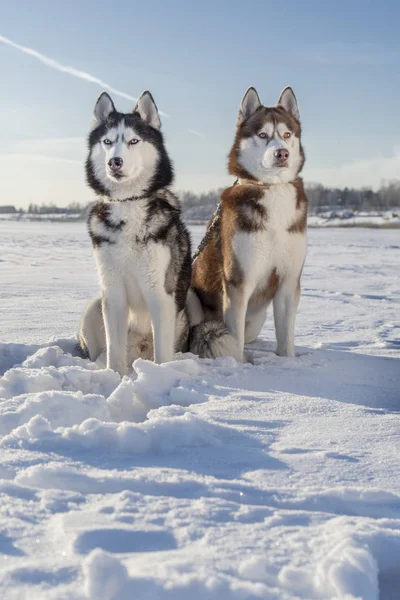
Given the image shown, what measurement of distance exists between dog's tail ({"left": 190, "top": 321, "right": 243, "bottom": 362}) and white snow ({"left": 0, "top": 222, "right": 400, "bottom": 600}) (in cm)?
15

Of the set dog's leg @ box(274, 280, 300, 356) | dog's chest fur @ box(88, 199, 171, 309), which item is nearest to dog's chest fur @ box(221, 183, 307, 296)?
dog's leg @ box(274, 280, 300, 356)

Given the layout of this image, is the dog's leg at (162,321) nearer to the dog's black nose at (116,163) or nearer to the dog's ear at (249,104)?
the dog's black nose at (116,163)

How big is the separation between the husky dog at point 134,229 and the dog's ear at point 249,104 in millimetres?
680

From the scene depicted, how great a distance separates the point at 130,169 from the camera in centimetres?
352

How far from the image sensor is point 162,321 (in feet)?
11.9

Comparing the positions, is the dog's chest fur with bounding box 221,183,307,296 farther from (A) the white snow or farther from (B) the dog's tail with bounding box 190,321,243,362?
(A) the white snow

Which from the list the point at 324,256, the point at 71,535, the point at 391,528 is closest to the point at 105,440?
the point at 71,535

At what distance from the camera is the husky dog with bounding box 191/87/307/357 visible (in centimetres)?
387

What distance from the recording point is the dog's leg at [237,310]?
13.0 feet

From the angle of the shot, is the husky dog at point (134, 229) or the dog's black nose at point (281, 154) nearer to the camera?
the husky dog at point (134, 229)

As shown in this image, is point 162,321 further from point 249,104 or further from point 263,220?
point 249,104

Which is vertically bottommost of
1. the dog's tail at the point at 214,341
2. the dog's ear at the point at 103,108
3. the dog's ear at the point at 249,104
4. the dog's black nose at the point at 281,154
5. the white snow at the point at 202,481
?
the white snow at the point at 202,481

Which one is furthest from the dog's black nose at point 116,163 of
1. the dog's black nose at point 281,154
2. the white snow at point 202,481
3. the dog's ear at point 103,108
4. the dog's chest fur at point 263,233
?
the white snow at point 202,481

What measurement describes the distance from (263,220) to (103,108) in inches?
50.8
